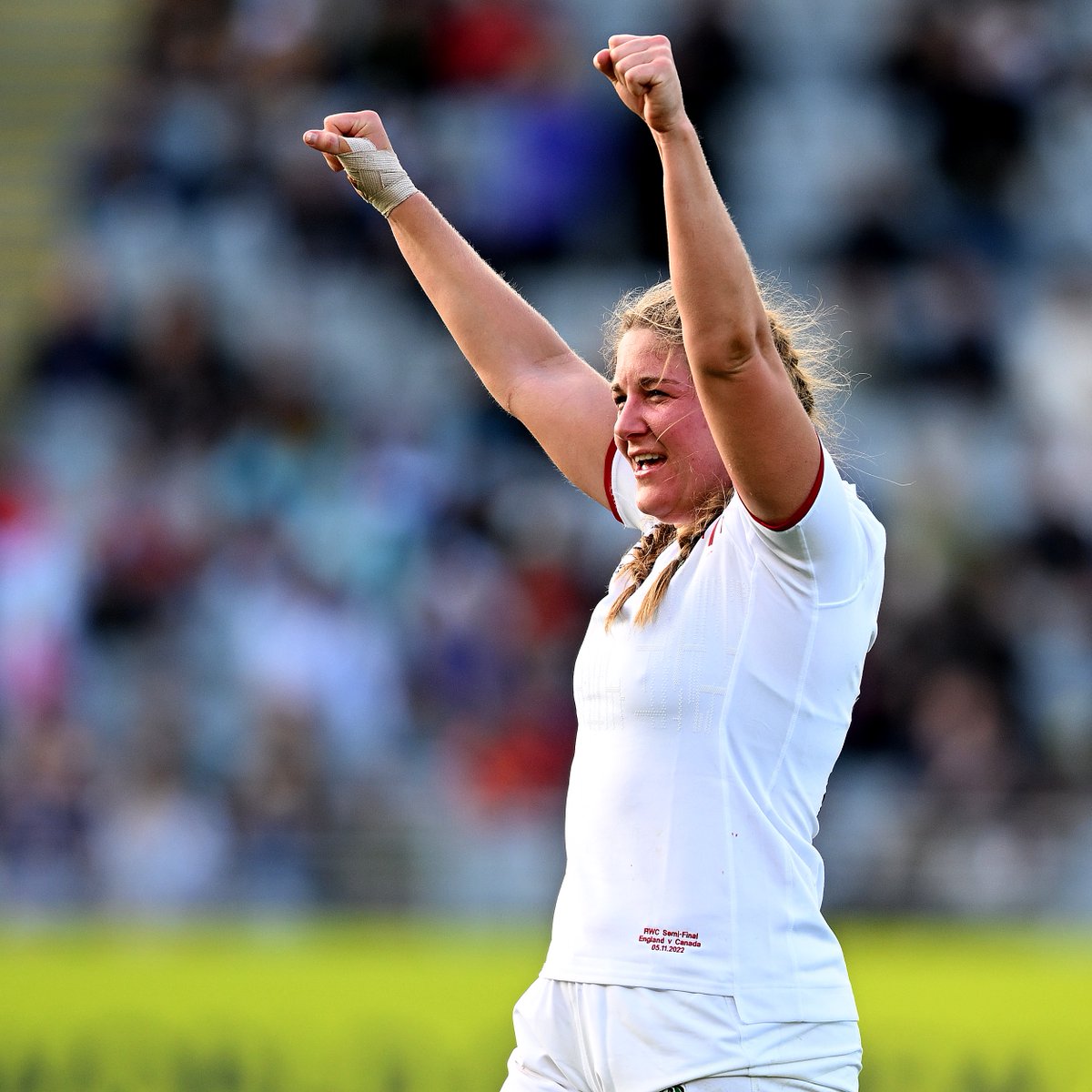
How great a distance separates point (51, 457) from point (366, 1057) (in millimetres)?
6281

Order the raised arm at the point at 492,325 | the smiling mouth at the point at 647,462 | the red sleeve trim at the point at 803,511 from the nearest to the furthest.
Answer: the red sleeve trim at the point at 803,511
the smiling mouth at the point at 647,462
the raised arm at the point at 492,325

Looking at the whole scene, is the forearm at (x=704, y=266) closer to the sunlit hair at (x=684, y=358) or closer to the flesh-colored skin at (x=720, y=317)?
the flesh-colored skin at (x=720, y=317)

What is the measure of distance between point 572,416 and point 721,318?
3.49 ft

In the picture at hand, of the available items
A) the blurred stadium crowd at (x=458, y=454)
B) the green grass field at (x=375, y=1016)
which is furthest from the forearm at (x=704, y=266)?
the blurred stadium crowd at (x=458, y=454)

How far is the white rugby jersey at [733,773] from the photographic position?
299 centimetres

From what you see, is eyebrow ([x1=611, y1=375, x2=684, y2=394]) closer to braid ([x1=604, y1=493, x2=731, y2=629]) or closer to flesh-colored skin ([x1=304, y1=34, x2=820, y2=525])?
braid ([x1=604, y1=493, x2=731, y2=629])

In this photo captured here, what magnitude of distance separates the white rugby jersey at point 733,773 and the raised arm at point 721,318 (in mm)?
100

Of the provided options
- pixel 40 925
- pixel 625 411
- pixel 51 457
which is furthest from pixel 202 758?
pixel 625 411

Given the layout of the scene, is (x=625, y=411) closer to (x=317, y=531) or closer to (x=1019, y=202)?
(x=317, y=531)

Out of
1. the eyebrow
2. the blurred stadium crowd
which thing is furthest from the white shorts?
the blurred stadium crowd

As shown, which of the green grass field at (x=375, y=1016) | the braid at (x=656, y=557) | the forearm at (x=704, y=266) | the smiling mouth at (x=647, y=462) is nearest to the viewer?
the forearm at (x=704, y=266)

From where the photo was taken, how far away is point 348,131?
397 centimetres

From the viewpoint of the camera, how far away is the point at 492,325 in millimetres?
3988

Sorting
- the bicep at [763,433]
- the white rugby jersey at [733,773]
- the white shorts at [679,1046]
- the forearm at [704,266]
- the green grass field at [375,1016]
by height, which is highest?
the forearm at [704,266]
